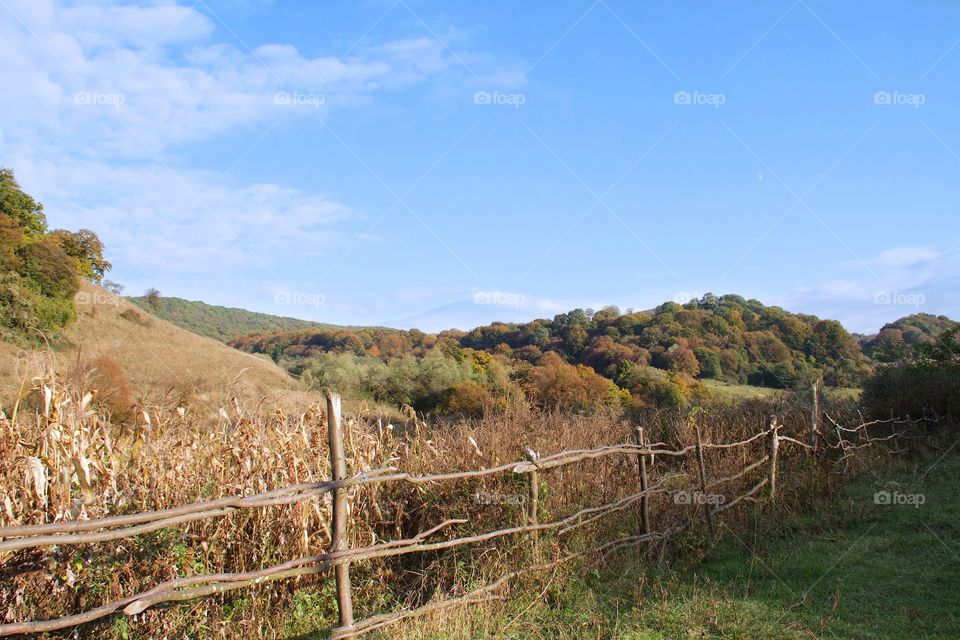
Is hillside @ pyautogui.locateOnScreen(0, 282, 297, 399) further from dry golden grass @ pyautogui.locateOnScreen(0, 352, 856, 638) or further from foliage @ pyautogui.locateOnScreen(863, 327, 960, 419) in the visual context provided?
dry golden grass @ pyautogui.locateOnScreen(0, 352, 856, 638)

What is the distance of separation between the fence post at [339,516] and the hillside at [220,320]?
7368 cm

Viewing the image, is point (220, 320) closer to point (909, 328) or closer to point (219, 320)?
point (219, 320)

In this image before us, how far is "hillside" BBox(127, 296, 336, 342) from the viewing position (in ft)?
260

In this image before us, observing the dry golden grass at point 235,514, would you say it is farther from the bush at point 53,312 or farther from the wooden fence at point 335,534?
the bush at point 53,312

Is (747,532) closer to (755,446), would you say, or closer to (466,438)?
(466,438)

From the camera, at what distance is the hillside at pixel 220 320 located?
7931 cm

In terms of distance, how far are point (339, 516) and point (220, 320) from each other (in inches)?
3687

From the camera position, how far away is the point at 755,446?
10.7 meters

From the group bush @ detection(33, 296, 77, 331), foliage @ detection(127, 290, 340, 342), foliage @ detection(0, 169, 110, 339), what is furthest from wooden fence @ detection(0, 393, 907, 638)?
foliage @ detection(127, 290, 340, 342)

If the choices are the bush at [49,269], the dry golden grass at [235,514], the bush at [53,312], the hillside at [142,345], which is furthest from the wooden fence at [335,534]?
the bush at [49,269]

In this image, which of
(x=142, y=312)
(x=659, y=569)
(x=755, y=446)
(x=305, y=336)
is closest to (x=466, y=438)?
(x=659, y=569)

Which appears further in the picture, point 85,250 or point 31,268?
point 85,250

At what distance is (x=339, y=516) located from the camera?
11.3 feet

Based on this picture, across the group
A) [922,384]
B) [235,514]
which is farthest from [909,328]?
[235,514]
